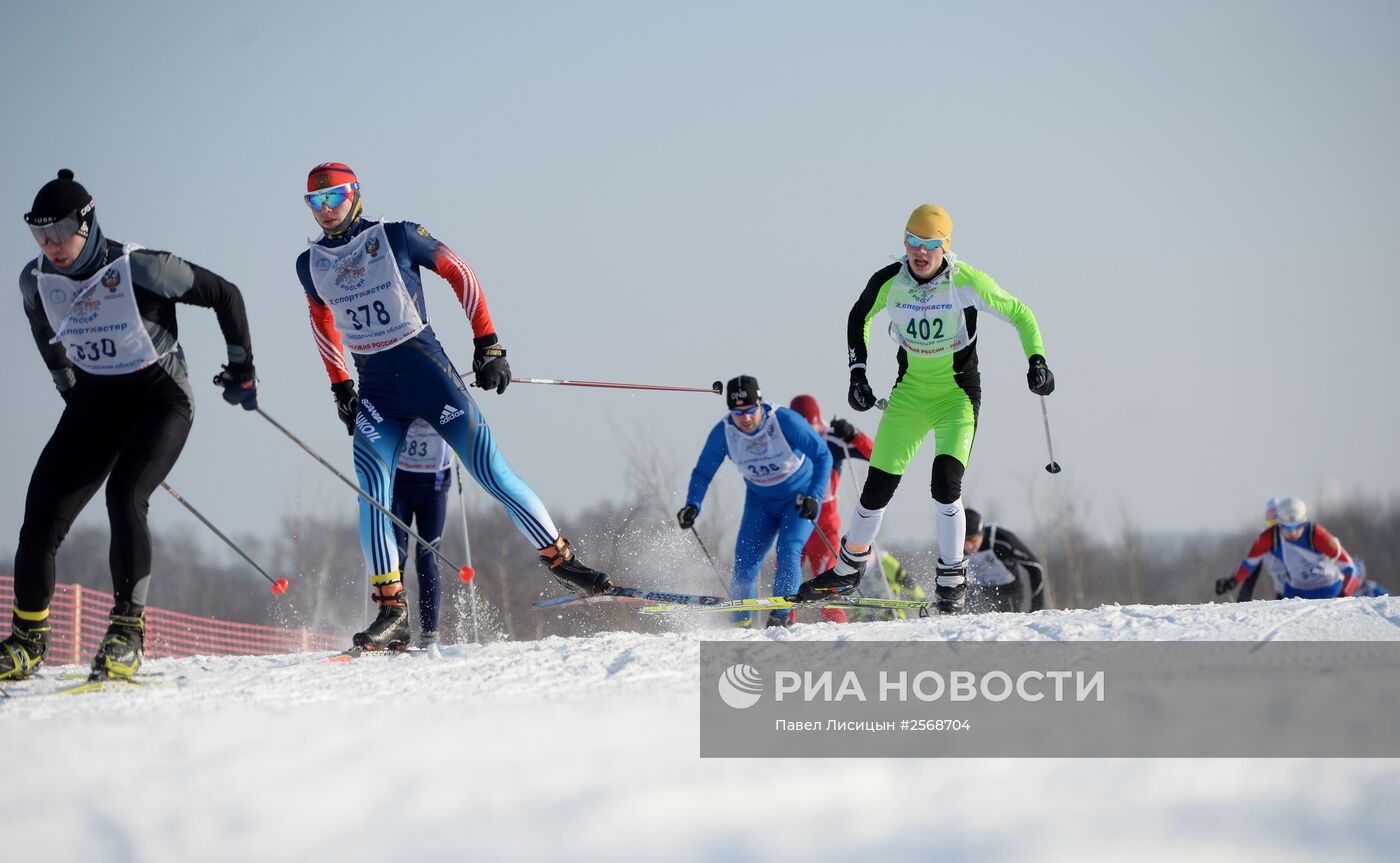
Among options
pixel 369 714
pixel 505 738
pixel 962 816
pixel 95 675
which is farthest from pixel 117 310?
pixel 962 816

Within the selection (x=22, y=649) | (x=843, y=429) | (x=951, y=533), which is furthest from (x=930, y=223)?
(x=22, y=649)

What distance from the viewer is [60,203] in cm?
480

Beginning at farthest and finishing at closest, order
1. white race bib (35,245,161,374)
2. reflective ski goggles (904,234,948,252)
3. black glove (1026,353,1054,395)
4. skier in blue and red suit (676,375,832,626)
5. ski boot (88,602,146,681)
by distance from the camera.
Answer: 1. skier in blue and red suit (676,375,832,626)
2. black glove (1026,353,1054,395)
3. reflective ski goggles (904,234,948,252)
4. white race bib (35,245,161,374)
5. ski boot (88,602,146,681)

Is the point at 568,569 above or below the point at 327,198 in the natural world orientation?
below

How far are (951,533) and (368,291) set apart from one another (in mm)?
3308

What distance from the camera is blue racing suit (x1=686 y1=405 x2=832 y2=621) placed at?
334 inches

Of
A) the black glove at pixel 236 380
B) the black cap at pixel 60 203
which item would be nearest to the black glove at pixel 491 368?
the black glove at pixel 236 380

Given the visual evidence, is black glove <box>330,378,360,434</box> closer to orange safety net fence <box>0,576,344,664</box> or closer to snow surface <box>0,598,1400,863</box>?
snow surface <box>0,598,1400,863</box>

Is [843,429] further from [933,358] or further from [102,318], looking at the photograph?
[102,318]

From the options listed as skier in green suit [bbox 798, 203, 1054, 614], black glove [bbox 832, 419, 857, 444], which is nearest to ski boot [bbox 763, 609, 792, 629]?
skier in green suit [bbox 798, 203, 1054, 614]

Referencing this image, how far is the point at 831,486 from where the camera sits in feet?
32.7

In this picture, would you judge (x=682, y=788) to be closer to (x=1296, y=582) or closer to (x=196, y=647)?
(x=1296, y=582)

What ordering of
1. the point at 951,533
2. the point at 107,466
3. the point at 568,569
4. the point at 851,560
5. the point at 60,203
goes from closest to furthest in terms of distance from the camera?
the point at 60,203 < the point at 107,466 < the point at 568,569 < the point at 951,533 < the point at 851,560

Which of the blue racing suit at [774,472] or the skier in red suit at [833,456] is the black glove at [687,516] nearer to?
the blue racing suit at [774,472]
